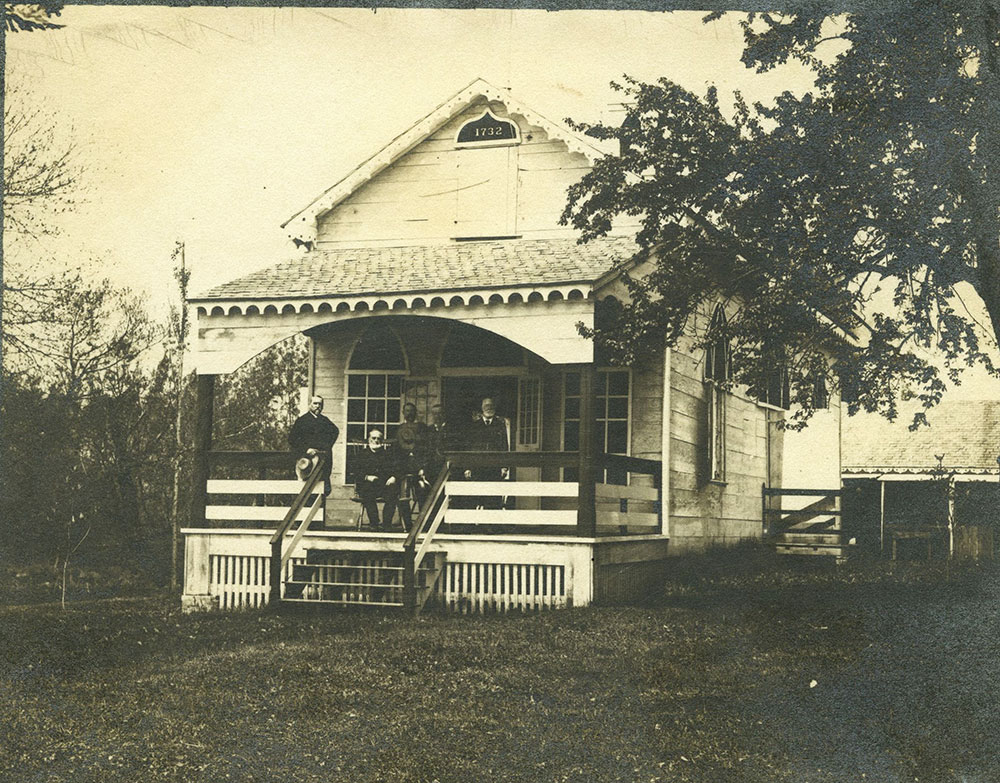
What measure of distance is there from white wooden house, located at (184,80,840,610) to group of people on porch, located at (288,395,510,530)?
0.47 ft

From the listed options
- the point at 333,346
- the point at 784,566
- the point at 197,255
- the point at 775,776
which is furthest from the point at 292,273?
the point at 775,776

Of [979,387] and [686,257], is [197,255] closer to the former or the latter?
[686,257]

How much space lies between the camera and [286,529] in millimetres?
7863

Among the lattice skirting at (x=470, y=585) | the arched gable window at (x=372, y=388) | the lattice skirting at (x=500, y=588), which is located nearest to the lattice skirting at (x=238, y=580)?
the lattice skirting at (x=470, y=585)

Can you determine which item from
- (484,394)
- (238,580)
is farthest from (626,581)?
(238,580)

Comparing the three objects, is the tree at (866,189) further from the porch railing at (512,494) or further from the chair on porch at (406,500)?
the chair on porch at (406,500)

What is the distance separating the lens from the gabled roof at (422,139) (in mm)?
6344

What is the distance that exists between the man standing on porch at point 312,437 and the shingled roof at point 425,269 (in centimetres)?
99

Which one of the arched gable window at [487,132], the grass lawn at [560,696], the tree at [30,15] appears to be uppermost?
the tree at [30,15]

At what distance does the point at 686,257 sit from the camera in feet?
20.6

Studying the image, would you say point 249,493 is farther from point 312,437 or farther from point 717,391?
point 717,391

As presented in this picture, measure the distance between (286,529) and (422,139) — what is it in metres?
3.32

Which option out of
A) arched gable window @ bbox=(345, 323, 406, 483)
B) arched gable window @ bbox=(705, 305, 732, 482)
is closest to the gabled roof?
arched gable window @ bbox=(705, 305, 732, 482)

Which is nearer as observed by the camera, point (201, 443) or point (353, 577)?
point (201, 443)
